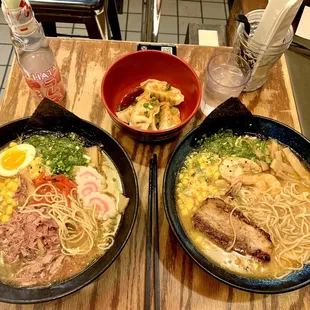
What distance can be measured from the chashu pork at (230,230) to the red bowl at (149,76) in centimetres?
38

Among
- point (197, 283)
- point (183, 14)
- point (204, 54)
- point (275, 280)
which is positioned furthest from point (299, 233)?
point (183, 14)

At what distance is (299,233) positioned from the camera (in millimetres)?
1332

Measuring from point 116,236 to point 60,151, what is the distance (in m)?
0.44

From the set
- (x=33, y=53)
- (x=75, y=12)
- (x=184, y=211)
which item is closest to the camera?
(x=184, y=211)

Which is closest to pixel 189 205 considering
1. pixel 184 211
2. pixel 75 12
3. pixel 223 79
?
pixel 184 211

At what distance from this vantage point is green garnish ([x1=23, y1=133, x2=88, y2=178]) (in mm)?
1384

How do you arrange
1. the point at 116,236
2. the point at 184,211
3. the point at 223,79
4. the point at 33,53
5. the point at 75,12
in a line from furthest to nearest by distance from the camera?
the point at 75,12 → the point at 223,79 → the point at 33,53 → the point at 184,211 → the point at 116,236

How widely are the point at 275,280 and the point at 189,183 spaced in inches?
18.8

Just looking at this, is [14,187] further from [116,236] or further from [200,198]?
[200,198]

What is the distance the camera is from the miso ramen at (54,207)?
3.95 ft

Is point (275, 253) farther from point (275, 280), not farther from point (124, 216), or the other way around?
point (124, 216)

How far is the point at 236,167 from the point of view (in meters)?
1.44

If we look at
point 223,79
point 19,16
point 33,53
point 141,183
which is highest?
point 19,16

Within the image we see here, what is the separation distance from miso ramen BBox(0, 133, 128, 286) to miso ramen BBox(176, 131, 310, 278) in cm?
31
